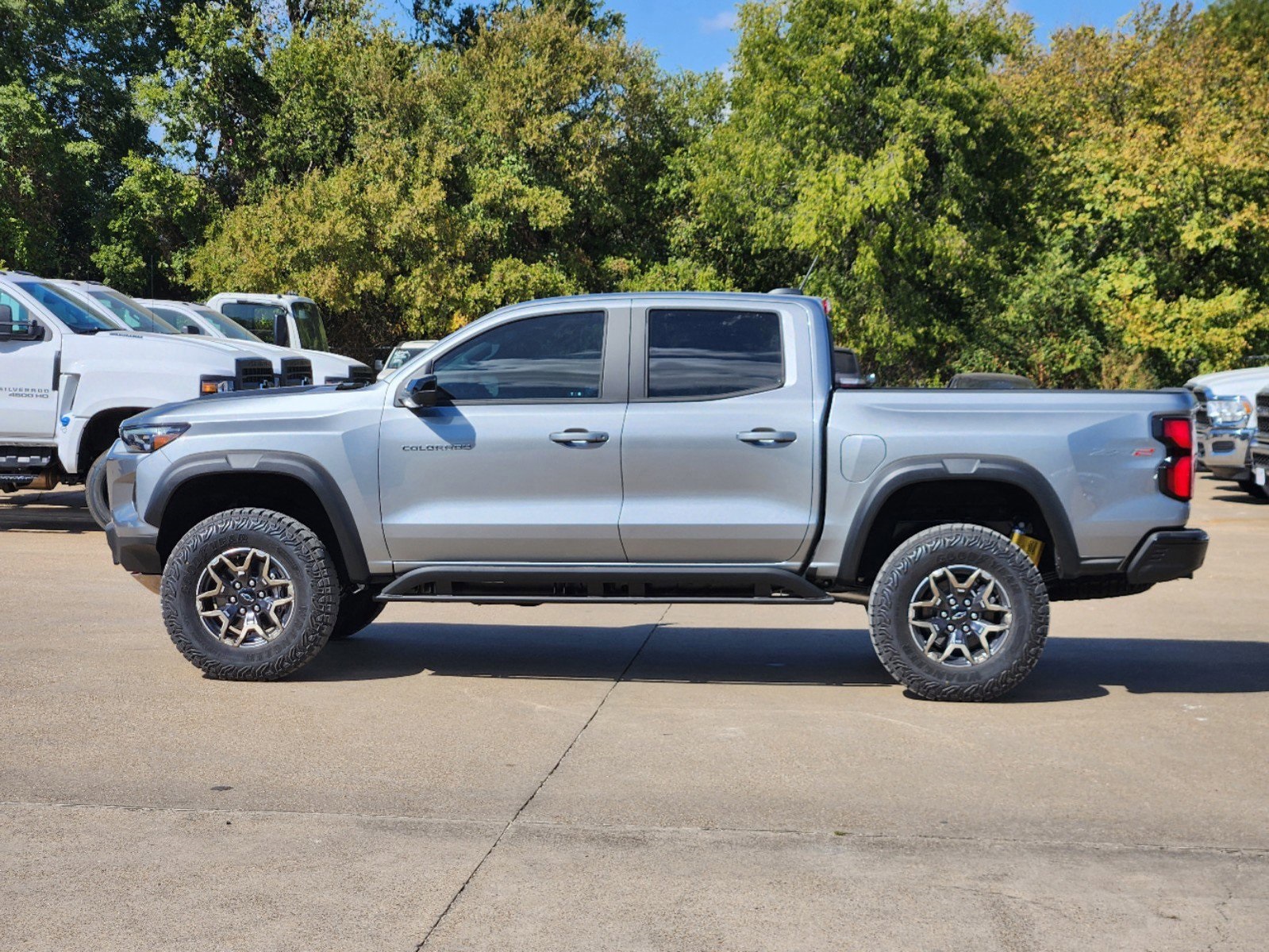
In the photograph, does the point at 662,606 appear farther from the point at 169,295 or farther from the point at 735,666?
the point at 169,295

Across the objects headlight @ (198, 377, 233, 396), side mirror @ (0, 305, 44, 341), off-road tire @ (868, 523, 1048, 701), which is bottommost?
off-road tire @ (868, 523, 1048, 701)

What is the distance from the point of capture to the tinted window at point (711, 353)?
7.40 meters

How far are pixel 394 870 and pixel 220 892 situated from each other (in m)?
0.54

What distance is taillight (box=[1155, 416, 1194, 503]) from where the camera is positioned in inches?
279

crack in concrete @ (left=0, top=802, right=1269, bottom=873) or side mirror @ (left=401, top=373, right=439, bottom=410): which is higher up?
side mirror @ (left=401, top=373, right=439, bottom=410)

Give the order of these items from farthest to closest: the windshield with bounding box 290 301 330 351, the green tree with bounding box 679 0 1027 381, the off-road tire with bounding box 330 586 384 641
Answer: the green tree with bounding box 679 0 1027 381 → the windshield with bounding box 290 301 330 351 → the off-road tire with bounding box 330 586 384 641

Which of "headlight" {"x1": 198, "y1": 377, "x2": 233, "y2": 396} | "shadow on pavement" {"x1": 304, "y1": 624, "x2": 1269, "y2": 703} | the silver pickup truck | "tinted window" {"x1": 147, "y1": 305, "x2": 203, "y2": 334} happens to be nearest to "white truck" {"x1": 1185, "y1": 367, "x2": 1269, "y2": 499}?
"shadow on pavement" {"x1": 304, "y1": 624, "x2": 1269, "y2": 703}

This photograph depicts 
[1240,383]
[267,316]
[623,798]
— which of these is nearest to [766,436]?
[623,798]

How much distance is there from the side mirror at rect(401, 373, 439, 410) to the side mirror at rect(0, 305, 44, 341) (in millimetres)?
8036

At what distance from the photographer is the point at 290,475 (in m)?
7.58

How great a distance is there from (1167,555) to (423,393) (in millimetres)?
3717

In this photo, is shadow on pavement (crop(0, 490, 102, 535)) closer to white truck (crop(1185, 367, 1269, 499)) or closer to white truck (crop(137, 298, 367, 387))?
white truck (crop(137, 298, 367, 387))

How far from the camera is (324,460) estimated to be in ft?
24.6

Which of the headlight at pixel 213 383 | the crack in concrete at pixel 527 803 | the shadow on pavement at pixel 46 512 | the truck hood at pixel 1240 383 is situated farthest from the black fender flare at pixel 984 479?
the truck hood at pixel 1240 383
